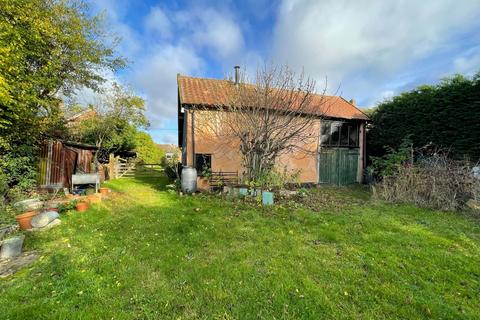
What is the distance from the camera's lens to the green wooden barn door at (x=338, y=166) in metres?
13.4

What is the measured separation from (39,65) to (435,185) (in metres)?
14.7

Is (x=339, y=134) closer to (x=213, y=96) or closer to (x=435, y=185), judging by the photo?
(x=435, y=185)

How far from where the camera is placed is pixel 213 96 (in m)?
11.8

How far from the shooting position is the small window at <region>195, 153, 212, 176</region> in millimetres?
11195

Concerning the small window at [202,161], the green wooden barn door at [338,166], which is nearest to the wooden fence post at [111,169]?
the small window at [202,161]

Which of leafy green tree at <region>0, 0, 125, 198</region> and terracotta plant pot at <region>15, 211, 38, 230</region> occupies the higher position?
leafy green tree at <region>0, 0, 125, 198</region>

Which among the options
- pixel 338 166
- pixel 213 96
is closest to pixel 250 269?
pixel 213 96

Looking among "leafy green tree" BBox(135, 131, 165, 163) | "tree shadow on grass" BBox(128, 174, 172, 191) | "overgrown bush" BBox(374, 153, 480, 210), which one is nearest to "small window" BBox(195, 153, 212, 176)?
"tree shadow on grass" BBox(128, 174, 172, 191)

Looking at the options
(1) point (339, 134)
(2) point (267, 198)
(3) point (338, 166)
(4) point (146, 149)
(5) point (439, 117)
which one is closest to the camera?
(2) point (267, 198)

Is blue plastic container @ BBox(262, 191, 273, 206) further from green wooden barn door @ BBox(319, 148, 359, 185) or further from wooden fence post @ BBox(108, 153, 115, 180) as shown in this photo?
wooden fence post @ BBox(108, 153, 115, 180)

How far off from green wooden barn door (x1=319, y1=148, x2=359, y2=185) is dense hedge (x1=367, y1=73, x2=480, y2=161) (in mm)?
1936

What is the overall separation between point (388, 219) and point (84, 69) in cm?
1284

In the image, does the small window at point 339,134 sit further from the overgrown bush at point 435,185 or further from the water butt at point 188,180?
the water butt at point 188,180

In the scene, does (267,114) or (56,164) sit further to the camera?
(56,164)
